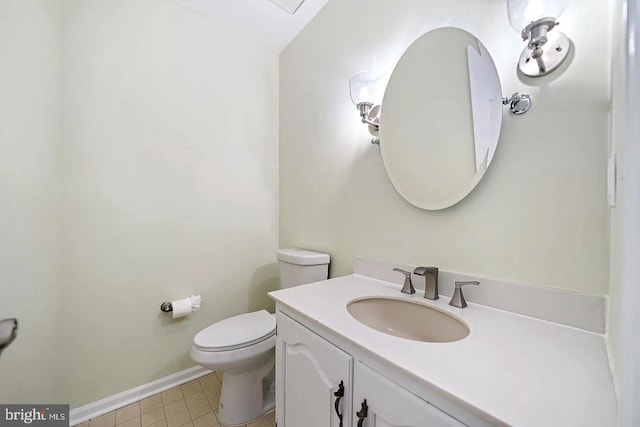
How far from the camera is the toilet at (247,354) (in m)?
1.25

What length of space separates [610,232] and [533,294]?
0.86 ft

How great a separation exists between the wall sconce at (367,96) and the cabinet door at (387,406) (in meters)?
1.07

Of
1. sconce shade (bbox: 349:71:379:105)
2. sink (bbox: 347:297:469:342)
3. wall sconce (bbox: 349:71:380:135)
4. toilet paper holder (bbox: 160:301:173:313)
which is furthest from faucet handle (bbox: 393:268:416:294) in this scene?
toilet paper holder (bbox: 160:301:173:313)

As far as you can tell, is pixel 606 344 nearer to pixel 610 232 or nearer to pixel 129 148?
pixel 610 232

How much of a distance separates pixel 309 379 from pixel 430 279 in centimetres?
57

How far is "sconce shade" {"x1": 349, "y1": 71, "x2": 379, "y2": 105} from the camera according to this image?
1255mm

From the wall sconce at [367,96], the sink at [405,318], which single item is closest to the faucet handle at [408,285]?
the sink at [405,318]

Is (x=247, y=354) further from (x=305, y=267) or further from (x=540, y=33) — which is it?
(x=540, y=33)

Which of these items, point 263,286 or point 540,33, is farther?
point 263,286

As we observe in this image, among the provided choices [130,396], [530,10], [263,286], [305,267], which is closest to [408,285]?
[305,267]

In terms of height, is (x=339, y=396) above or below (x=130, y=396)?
above

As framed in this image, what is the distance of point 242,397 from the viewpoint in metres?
1.35

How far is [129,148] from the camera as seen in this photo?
144 centimetres

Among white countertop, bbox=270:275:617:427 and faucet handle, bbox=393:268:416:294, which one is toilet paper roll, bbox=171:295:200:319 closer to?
white countertop, bbox=270:275:617:427
